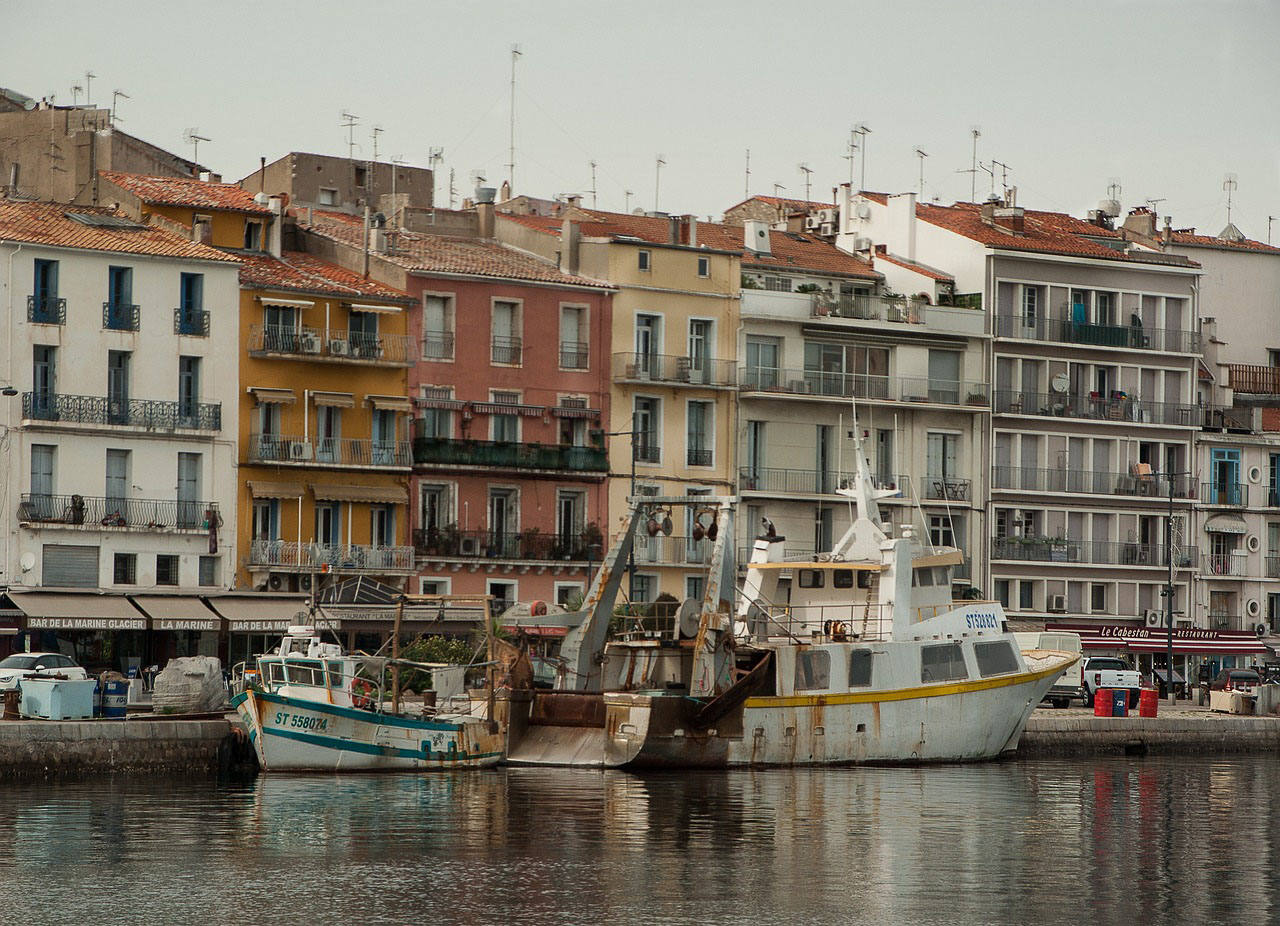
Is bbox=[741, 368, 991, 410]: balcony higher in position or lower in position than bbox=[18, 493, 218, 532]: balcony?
higher

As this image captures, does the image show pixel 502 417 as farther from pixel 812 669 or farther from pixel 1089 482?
pixel 812 669

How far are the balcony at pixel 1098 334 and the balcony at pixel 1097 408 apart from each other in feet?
5.84

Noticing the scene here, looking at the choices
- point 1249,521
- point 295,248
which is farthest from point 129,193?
point 1249,521

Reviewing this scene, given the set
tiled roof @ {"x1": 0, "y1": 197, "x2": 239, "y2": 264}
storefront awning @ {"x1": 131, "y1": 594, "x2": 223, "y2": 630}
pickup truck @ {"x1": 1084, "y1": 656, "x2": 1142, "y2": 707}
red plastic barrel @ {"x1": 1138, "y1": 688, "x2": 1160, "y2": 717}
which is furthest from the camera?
Answer: pickup truck @ {"x1": 1084, "y1": 656, "x2": 1142, "y2": 707}

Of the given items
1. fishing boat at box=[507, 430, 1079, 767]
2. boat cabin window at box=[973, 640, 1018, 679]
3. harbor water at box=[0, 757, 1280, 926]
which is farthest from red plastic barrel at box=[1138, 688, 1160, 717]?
harbor water at box=[0, 757, 1280, 926]

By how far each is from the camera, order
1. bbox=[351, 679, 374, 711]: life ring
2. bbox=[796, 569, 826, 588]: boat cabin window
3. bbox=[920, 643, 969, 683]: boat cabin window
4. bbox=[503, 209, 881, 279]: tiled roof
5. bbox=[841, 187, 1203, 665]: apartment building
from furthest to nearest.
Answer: bbox=[841, 187, 1203, 665]: apartment building, bbox=[503, 209, 881, 279]: tiled roof, bbox=[796, 569, 826, 588]: boat cabin window, bbox=[920, 643, 969, 683]: boat cabin window, bbox=[351, 679, 374, 711]: life ring

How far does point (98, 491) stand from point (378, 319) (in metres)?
9.92

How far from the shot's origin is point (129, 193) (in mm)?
67188

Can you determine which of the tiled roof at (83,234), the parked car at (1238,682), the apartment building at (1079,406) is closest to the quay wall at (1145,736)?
the parked car at (1238,682)

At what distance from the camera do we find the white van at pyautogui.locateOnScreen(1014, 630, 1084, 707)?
62.3 m

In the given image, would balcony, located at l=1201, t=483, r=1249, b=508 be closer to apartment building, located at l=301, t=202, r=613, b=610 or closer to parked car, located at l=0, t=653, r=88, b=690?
apartment building, located at l=301, t=202, r=613, b=610

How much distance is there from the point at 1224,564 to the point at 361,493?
31756 mm

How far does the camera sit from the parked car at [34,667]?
4678 cm

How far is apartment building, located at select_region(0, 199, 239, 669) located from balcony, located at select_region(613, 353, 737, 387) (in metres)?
12.5
